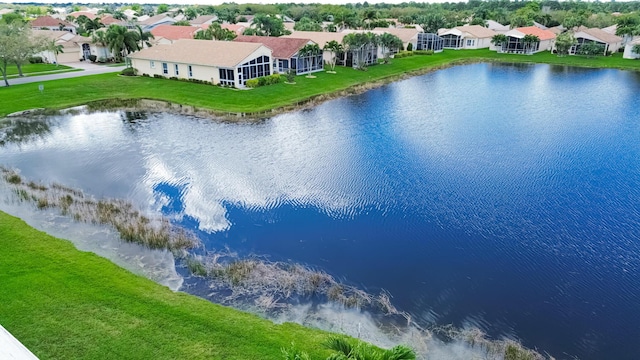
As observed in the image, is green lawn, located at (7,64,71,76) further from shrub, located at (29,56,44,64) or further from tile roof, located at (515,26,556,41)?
tile roof, located at (515,26,556,41)

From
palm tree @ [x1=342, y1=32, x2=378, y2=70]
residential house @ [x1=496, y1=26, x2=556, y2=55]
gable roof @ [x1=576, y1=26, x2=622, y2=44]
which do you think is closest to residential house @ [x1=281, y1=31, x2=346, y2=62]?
palm tree @ [x1=342, y1=32, x2=378, y2=70]

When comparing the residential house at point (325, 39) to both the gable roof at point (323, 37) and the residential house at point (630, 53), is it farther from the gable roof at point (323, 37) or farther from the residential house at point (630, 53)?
the residential house at point (630, 53)

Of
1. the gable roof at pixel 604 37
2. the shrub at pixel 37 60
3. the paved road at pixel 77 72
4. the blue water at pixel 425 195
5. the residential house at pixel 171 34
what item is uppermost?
the residential house at pixel 171 34

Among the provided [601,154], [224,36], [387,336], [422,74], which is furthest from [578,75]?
[387,336]

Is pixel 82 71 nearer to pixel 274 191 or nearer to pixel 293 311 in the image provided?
pixel 274 191

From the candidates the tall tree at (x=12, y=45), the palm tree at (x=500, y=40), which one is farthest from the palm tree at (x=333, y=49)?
the palm tree at (x=500, y=40)

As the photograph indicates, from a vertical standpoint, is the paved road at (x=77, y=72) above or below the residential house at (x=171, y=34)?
below
